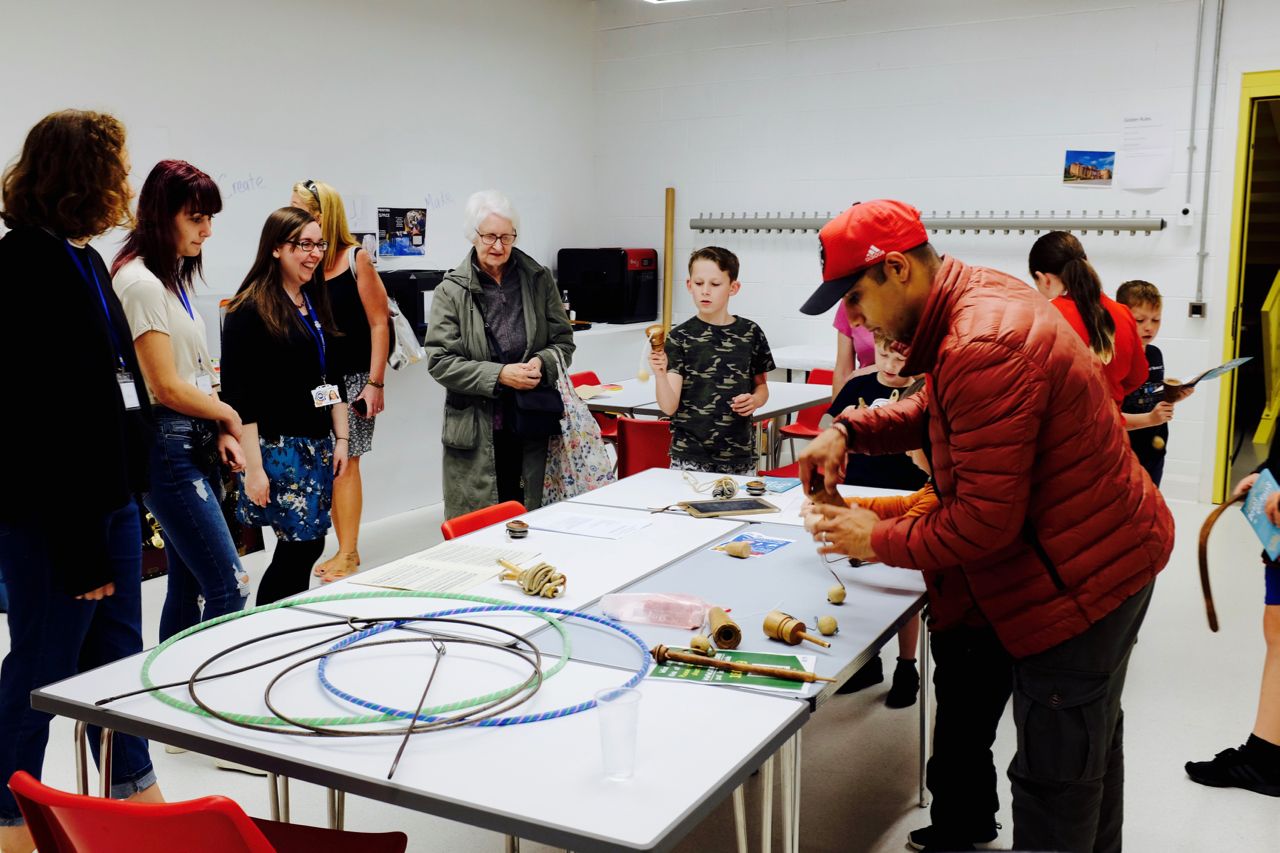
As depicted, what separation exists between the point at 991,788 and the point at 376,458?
13.6 feet

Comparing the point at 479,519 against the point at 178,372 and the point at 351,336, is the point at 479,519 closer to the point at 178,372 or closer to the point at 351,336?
the point at 178,372

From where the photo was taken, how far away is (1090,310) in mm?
3535

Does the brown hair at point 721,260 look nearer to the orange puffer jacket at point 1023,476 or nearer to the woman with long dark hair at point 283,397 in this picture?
the woman with long dark hair at point 283,397

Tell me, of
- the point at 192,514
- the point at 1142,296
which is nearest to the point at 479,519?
the point at 192,514

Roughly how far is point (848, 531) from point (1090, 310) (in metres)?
1.80

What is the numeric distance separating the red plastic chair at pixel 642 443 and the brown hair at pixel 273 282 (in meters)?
1.57

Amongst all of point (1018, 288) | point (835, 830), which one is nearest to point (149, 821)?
point (1018, 288)

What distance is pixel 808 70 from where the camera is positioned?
7.49m

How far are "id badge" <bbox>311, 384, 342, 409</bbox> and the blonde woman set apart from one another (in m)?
1.23

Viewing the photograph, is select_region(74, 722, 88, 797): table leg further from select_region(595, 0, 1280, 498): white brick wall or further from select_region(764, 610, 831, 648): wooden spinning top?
select_region(595, 0, 1280, 498): white brick wall

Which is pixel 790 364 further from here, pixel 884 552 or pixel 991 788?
pixel 884 552

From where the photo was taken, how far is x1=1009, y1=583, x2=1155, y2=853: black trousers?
6.79 ft

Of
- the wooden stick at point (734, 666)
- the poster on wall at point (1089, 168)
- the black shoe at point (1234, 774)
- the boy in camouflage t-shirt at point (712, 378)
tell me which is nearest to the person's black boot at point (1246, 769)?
the black shoe at point (1234, 774)

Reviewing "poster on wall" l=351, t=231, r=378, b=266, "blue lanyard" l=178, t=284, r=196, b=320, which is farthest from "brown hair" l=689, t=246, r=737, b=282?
"poster on wall" l=351, t=231, r=378, b=266
